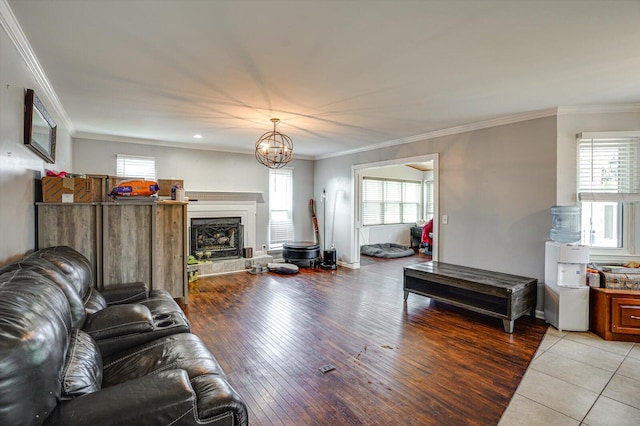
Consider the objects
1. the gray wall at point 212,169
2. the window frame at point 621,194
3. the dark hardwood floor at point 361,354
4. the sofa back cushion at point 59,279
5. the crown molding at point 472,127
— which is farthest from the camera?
the gray wall at point 212,169

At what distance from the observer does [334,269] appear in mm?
6840

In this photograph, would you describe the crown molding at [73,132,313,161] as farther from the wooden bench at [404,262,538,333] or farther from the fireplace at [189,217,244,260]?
the wooden bench at [404,262,538,333]

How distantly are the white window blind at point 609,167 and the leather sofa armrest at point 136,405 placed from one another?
4596mm

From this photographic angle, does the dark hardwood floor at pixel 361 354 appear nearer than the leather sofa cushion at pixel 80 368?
No

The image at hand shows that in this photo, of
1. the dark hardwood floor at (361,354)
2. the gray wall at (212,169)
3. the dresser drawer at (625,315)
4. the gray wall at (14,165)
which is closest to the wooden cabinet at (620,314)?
the dresser drawer at (625,315)

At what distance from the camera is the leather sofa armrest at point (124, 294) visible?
9.37ft

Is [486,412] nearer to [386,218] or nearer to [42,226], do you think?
[42,226]

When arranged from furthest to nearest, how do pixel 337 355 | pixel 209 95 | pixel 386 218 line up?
pixel 386 218 → pixel 209 95 → pixel 337 355

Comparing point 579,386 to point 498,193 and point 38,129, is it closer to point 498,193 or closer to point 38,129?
point 498,193

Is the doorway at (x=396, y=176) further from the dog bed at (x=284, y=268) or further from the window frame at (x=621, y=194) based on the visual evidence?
the window frame at (x=621, y=194)

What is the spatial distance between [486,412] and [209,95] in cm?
375

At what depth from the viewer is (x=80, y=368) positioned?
1.46 metres

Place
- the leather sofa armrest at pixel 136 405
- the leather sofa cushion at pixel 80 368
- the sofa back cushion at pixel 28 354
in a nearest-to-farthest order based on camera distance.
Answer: the sofa back cushion at pixel 28 354 → the leather sofa armrest at pixel 136 405 → the leather sofa cushion at pixel 80 368

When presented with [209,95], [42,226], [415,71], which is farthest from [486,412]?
[42,226]
